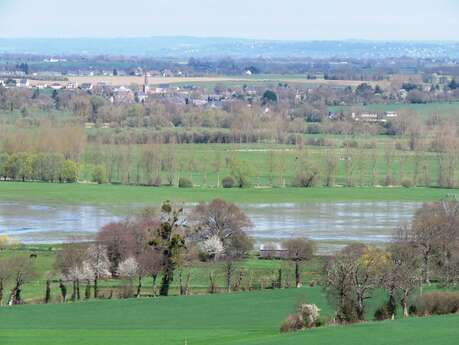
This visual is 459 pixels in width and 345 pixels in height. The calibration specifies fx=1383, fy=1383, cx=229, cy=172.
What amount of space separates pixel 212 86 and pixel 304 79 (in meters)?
12.9

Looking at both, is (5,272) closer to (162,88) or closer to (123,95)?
(123,95)

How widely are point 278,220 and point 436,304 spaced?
49.1 feet

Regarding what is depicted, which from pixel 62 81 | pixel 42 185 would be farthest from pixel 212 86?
pixel 42 185

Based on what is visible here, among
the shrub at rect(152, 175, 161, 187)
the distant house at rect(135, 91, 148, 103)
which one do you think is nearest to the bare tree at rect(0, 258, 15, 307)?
the shrub at rect(152, 175, 161, 187)

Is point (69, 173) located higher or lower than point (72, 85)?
higher

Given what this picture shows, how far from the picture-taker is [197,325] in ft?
66.3

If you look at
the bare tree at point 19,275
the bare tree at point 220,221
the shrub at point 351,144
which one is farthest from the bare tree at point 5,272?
the shrub at point 351,144

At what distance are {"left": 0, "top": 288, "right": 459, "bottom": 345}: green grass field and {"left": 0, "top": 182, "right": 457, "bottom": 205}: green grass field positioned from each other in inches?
623

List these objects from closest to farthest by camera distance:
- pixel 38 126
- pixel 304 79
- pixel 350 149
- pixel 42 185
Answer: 1. pixel 42 185
2. pixel 350 149
3. pixel 38 126
4. pixel 304 79

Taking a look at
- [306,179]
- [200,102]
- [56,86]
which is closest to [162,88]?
[56,86]

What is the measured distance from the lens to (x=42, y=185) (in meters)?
43.8

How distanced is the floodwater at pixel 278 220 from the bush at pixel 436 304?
8963mm

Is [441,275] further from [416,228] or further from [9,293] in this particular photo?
[9,293]

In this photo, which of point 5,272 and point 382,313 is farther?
point 5,272
